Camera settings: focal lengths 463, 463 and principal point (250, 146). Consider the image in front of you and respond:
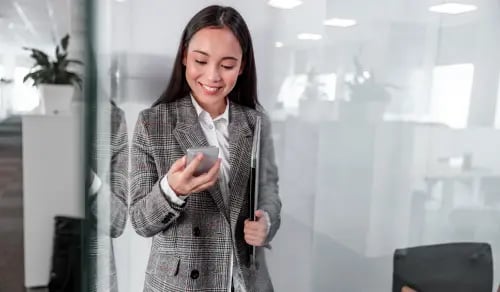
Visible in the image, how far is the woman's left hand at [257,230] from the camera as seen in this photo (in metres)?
0.87

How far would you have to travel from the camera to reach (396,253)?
1.05 meters

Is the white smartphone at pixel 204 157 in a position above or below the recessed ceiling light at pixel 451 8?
below

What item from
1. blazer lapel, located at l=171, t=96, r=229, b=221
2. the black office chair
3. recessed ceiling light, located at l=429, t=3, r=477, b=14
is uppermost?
recessed ceiling light, located at l=429, t=3, r=477, b=14

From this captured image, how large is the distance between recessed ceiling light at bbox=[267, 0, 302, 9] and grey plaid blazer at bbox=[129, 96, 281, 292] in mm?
203

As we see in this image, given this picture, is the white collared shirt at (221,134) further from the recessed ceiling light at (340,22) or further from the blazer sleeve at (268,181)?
the recessed ceiling light at (340,22)

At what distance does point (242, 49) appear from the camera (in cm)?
85

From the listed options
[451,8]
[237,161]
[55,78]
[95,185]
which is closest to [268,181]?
[237,161]

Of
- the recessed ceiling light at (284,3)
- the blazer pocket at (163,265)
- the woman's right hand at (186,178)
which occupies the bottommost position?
the blazer pocket at (163,265)

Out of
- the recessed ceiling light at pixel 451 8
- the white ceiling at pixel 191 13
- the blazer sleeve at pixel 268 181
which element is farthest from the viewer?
the recessed ceiling light at pixel 451 8

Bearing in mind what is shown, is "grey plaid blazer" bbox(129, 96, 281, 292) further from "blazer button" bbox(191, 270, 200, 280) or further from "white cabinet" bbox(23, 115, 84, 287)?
"white cabinet" bbox(23, 115, 84, 287)

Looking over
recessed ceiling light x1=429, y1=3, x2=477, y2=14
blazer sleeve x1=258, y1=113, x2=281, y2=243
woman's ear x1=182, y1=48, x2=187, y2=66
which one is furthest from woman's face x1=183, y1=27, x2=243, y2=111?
recessed ceiling light x1=429, y1=3, x2=477, y2=14

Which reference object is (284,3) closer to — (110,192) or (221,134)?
(221,134)

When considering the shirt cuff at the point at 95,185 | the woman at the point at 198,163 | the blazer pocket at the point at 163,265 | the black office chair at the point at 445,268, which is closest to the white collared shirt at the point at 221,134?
the woman at the point at 198,163

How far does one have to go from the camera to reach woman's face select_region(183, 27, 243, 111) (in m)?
0.82
